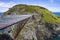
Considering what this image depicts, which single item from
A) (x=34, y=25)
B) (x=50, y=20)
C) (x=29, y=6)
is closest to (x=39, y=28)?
(x=34, y=25)

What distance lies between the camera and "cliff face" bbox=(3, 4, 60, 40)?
63250 mm

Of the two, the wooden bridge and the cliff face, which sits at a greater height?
the wooden bridge

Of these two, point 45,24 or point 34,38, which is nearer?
point 34,38

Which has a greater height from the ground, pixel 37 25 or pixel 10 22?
pixel 10 22

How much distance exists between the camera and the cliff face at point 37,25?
63.2 m

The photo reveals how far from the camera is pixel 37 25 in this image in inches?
2685

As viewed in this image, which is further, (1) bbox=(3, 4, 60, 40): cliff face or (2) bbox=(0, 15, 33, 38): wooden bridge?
(1) bbox=(3, 4, 60, 40): cliff face

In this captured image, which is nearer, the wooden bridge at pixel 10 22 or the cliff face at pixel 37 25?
the wooden bridge at pixel 10 22

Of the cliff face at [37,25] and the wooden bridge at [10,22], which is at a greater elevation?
the wooden bridge at [10,22]

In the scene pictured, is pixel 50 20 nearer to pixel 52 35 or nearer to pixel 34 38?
pixel 52 35

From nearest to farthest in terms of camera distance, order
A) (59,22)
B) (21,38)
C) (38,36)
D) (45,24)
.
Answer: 1. (21,38)
2. (38,36)
3. (45,24)
4. (59,22)

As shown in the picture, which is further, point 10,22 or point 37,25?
point 37,25

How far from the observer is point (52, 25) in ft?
233

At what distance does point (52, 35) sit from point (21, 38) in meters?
13.2
